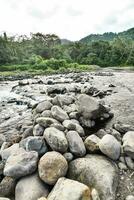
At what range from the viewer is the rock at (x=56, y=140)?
5383mm

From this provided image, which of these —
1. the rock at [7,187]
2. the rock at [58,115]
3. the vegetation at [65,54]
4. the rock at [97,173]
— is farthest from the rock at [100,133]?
the vegetation at [65,54]

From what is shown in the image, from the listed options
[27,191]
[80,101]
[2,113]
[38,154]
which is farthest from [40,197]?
[2,113]

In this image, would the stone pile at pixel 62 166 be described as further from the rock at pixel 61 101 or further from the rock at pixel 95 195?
the rock at pixel 61 101

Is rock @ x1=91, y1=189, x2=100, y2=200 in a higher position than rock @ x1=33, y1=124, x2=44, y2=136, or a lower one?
lower

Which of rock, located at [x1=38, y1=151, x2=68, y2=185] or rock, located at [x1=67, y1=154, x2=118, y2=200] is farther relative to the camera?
rock, located at [x1=38, y1=151, x2=68, y2=185]

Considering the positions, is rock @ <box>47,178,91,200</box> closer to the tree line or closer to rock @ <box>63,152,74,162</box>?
rock @ <box>63,152,74,162</box>

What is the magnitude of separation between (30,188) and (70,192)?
2.74 ft

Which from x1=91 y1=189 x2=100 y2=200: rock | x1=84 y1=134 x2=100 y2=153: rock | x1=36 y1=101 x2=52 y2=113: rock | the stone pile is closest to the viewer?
x1=91 y1=189 x2=100 y2=200: rock

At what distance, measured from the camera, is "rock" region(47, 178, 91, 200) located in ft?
13.7

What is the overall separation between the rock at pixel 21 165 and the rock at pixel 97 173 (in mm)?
718

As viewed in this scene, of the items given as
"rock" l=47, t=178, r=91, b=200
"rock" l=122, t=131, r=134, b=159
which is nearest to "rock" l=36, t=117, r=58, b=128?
"rock" l=122, t=131, r=134, b=159

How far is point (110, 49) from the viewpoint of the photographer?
79.1 metres

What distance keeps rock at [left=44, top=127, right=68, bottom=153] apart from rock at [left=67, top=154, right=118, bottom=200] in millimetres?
359

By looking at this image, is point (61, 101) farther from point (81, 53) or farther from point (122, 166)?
point (81, 53)
